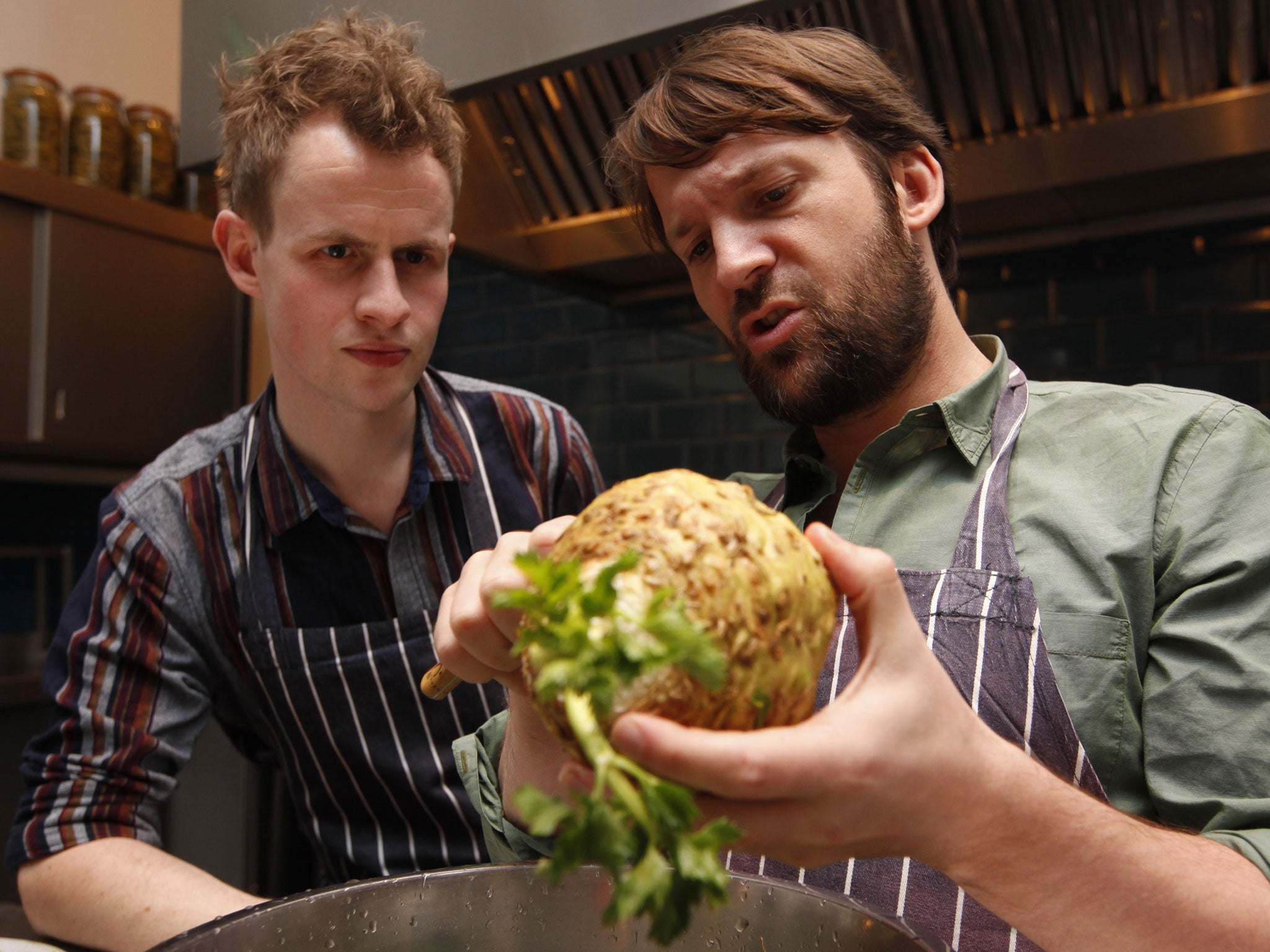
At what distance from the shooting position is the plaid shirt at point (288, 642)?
1.44 m

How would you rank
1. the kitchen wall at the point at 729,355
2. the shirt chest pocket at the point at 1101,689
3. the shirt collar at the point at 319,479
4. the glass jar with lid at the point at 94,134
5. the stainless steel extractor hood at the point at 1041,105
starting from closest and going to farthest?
the shirt chest pocket at the point at 1101,689 → the shirt collar at the point at 319,479 → the stainless steel extractor hood at the point at 1041,105 → the kitchen wall at the point at 729,355 → the glass jar with lid at the point at 94,134

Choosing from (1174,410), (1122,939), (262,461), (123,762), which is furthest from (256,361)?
(1122,939)

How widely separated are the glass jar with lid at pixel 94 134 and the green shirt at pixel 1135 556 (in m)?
2.34

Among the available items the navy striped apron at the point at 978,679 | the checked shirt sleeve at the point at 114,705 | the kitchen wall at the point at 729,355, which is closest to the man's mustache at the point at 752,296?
the navy striped apron at the point at 978,679

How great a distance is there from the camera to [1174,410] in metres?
1.04

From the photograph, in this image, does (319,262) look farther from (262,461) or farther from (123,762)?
(123,762)

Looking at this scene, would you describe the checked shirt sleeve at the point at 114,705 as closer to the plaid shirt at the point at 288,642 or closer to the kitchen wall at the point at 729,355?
the plaid shirt at the point at 288,642

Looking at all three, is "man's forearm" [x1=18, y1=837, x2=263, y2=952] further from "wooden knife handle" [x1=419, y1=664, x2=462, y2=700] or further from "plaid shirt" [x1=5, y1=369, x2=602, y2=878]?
"wooden knife handle" [x1=419, y1=664, x2=462, y2=700]

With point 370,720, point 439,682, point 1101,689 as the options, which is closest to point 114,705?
point 370,720

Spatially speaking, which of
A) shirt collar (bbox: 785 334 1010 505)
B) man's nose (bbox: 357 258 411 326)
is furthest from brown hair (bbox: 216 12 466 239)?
shirt collar (bbox: 785 334 1010 505)

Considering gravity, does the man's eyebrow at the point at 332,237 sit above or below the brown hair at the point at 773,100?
below

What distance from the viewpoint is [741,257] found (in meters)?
1.13

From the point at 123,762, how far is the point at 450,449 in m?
0.65

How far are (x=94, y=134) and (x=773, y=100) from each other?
2.29 metres
